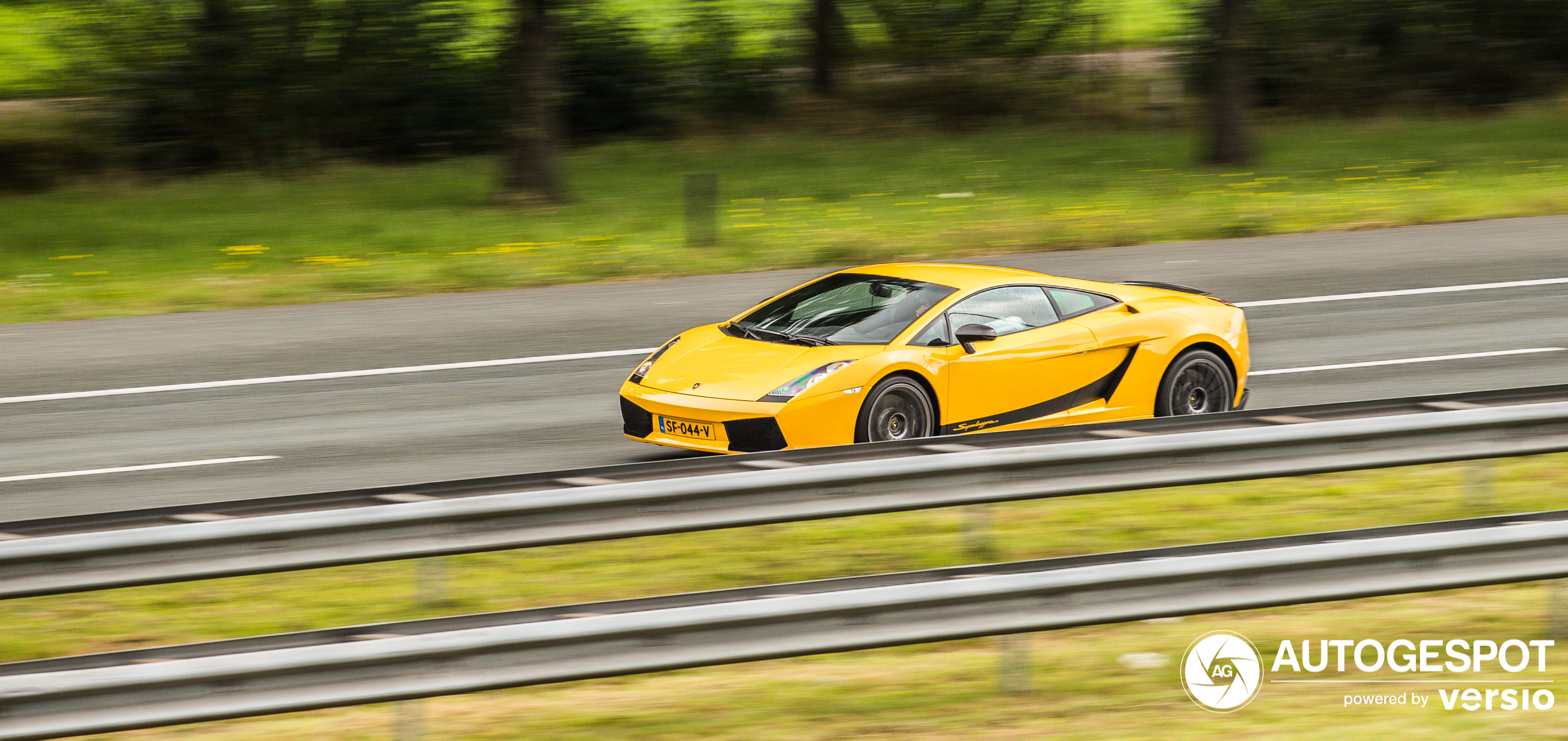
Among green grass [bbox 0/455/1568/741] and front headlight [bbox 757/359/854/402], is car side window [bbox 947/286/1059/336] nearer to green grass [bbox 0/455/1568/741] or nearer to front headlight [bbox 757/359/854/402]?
front headlight [bbox 757/359/854/402]

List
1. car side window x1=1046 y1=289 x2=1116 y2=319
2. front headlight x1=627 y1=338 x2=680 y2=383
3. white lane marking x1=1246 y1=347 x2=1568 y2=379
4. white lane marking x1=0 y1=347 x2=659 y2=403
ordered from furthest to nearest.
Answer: white lane marking x1=1246 y1=347 x2=1568 y2=379
white lane marking x1=0 y1=347 x2=659 y2=403
car side window x1=1046 y1=289 x2=1116 y2=319
front headlight x1=627 y1=338 x2=680 y2=383

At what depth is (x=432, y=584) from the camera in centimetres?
658

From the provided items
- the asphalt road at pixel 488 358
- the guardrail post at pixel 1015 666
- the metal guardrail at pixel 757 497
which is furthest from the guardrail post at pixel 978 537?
the asphalt road at pixel 488 358

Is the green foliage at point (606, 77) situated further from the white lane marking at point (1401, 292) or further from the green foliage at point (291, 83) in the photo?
the white lane marking at point (1401, 292)

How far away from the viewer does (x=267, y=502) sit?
5711 millimetres

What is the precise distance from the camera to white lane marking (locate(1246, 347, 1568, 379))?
12258 millimetres

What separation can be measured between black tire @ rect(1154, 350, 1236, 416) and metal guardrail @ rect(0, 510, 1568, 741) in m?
4.52

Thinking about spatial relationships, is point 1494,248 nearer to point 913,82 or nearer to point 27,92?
point 913,82

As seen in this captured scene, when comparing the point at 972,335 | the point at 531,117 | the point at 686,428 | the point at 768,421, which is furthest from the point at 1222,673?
the point at 531,117

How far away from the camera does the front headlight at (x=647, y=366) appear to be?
9.65m

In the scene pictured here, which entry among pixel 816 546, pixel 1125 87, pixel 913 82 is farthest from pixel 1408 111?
pixel 816 546

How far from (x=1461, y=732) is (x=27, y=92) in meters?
29.3

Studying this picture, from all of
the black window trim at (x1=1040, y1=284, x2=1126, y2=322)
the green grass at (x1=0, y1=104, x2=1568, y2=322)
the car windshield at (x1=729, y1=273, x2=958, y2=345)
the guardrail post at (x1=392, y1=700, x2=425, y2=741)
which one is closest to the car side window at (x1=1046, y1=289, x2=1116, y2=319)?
the black window trim at (x1=1040, y1=284, x2=1126, y2=322)

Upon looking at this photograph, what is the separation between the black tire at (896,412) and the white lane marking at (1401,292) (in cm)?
646
